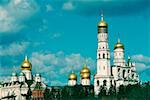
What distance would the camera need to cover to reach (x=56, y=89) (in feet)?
356

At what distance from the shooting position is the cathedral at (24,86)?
108 m

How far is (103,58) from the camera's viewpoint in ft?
326

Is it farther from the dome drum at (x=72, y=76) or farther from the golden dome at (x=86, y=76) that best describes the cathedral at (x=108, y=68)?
the dome drum at (x=72, y=76)

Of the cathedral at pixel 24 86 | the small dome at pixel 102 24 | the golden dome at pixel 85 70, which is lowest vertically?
the cathedral at pixel 24 86

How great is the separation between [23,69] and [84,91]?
1710 centimetres

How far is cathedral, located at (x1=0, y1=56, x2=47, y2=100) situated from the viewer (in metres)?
108

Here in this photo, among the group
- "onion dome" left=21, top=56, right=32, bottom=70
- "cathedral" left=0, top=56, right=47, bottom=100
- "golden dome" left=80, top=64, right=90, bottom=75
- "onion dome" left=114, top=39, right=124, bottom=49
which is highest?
"onion dome" left=114, top=39, right=124, bottom=49

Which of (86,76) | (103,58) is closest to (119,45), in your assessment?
(103,58)

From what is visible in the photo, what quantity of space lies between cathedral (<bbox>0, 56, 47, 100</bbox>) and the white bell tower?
12085mm

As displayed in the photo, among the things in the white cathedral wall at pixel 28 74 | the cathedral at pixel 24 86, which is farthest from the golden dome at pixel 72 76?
the white cathedral wall at pixel 28 74

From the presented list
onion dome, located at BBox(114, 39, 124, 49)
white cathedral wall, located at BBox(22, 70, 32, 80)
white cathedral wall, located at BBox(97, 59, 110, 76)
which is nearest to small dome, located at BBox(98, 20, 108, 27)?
onion dome, located at BBox(114, 39, 124, 49)

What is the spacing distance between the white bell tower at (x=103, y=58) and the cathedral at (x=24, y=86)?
12085mm

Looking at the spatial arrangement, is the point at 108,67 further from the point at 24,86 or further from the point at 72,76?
the point at 24,86

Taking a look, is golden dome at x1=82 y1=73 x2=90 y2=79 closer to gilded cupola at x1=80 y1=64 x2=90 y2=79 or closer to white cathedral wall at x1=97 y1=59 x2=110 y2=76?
gilded cupola at x1=80 y1=64 x2=90 y2=79
